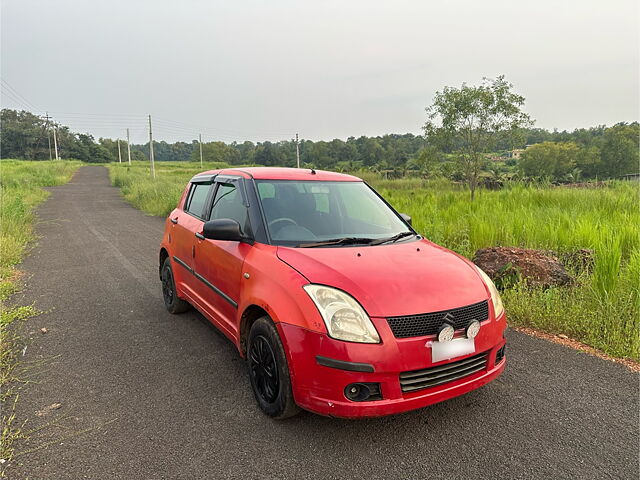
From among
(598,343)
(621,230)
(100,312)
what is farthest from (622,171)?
Answer: (100,312)

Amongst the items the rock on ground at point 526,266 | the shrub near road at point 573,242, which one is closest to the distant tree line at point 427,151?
the shrub near road at point 573,242

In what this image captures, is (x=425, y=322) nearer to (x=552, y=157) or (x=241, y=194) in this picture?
(x=241, y=194)

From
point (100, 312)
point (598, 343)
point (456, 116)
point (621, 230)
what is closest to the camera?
point (598, 343)

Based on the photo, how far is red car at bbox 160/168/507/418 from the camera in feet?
7.61

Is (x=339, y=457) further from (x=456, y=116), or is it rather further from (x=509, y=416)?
(x=456, y=116)

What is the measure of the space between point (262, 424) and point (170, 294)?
271 cm

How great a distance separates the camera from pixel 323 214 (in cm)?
353

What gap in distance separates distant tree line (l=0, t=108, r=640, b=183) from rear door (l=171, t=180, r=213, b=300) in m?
14.3

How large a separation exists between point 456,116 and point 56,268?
14979mm

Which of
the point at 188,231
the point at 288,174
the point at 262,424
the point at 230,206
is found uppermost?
the point at 288,174

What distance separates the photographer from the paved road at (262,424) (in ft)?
7.50

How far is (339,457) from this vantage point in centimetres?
237

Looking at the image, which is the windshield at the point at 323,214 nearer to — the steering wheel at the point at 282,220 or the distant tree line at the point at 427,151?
the steering wheel at the point at 282,220

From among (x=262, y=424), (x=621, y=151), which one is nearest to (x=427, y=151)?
(x=262, y=424)
